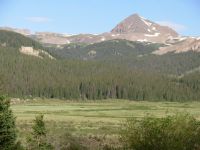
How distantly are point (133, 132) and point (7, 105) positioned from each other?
408 inches

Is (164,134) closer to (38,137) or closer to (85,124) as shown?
(38,137)

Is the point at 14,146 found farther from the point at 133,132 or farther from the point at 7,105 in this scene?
the point at 133,132

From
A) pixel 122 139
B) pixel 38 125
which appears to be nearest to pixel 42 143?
pixel 38 125

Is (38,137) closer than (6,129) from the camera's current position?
No

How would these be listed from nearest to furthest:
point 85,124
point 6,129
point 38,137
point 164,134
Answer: point 164,134, point 6,129, point 38,137, point 85,124

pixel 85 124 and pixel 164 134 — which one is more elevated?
pixel 164 134

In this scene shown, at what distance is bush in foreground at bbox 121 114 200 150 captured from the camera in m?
29.6

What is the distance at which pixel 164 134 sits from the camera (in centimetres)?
2958

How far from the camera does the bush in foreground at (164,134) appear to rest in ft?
97.0

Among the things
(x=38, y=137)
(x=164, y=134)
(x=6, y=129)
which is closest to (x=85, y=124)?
(x=38, y=137)

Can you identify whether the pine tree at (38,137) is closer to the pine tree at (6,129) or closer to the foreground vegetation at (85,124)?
the pine tree at (6,129)

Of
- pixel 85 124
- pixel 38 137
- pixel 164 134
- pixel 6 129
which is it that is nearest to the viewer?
pixel 164 134

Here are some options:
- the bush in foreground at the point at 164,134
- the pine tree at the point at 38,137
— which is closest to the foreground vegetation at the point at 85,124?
the bush in foreground at the point at 164,134

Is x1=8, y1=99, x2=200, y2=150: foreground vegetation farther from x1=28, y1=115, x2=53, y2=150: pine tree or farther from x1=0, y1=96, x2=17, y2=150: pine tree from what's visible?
x1=0, y1=96, x2=17, y2=150: pine tree
